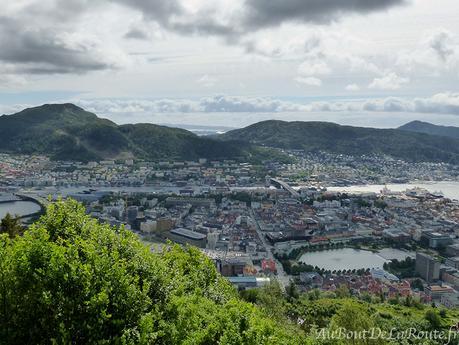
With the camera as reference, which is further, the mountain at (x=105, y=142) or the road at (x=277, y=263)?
the mountain at (x=105, y=142)

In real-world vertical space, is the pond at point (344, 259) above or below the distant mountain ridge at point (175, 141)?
below

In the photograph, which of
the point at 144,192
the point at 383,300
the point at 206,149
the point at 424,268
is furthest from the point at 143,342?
the point at 206,149

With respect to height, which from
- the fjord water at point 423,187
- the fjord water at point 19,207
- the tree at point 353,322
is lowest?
the fjord water at point 423,187

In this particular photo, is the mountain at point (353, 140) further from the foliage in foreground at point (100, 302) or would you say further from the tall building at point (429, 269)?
the foliage in foreground at point (100, 302)

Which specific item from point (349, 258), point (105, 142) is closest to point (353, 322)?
point (349, 258)

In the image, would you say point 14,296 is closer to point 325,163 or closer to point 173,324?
point 173,324

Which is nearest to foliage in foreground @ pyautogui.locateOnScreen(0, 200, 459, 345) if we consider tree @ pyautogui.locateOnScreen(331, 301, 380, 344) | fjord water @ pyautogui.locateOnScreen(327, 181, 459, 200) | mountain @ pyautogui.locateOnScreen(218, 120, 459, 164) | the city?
the city

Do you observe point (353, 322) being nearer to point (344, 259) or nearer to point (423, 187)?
point (344, 259)

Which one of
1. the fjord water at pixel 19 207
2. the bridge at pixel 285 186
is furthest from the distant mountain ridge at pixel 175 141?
the fjord water at pixel 19 207
